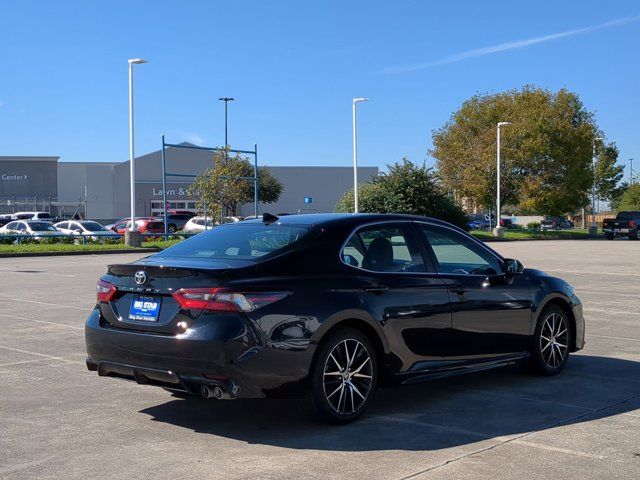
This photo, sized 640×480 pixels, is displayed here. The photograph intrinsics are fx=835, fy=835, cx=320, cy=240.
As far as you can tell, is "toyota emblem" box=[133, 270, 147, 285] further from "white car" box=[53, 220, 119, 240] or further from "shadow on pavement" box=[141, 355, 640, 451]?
"white car" box=[53, 220, 119, 240]

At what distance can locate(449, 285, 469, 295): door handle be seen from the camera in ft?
23.1

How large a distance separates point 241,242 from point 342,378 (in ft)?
4.58

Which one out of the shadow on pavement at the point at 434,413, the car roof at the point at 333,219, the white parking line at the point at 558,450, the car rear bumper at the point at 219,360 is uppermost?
the car roof at the point at 333,219

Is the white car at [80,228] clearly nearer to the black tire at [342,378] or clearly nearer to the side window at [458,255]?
the side window at [458,255]

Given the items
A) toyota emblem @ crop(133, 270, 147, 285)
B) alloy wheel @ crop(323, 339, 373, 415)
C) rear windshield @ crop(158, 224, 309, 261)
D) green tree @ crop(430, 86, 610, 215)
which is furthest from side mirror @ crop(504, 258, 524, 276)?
green tree @ crop(430, 86, 610, 215)

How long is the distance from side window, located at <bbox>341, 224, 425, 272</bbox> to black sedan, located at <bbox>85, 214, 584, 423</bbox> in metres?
0.01

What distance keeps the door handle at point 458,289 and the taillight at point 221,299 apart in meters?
1.87

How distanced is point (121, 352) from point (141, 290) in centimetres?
48

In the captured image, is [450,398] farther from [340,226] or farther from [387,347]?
[340,226]

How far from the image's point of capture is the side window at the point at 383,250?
657 cm

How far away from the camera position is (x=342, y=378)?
243 inches

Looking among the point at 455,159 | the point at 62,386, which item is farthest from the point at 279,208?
the point at 62,386

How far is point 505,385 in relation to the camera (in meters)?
7.68

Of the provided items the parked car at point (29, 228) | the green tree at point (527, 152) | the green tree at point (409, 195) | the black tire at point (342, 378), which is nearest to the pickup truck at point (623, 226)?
the green tree at point (527, 152)
